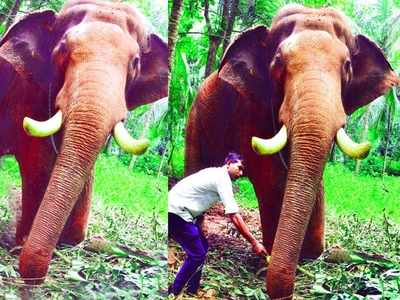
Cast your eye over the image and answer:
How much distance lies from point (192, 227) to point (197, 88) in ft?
2.43

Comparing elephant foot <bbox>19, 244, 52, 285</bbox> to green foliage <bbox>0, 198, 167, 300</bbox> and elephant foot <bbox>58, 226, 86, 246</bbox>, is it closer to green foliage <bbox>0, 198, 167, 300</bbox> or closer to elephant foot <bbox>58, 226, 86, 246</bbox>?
green foliage <bbox>0, 198, 167, 300</bbox>

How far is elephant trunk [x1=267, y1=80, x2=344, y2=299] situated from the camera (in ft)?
12.0

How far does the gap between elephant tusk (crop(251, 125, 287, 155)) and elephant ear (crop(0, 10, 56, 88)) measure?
1054 mm

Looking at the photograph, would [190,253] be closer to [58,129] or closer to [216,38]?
[58,129]

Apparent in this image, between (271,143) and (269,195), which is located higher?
(271,143)

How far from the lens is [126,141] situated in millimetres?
3756

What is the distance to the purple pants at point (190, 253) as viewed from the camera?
4.13 metres

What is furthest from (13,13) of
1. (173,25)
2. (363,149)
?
(363,149)

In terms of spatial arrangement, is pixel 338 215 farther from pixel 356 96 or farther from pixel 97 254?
pixel 97 254

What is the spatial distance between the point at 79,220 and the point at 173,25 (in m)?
1.18

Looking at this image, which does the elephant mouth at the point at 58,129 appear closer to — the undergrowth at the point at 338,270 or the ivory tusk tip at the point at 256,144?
the ivory tusk tip at the point at 256,144

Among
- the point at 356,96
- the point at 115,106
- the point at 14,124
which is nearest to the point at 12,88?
the point at 14,124

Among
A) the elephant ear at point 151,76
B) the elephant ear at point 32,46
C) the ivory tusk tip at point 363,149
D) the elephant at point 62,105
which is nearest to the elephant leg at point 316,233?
the ivory tusk tip at point 363,149

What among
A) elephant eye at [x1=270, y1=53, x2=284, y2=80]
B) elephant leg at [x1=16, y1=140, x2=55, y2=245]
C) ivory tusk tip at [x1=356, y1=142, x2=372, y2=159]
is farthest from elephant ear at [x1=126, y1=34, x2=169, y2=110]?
ivory tusk tip at [x1=356, y1=142, x2=372, y2=159]
